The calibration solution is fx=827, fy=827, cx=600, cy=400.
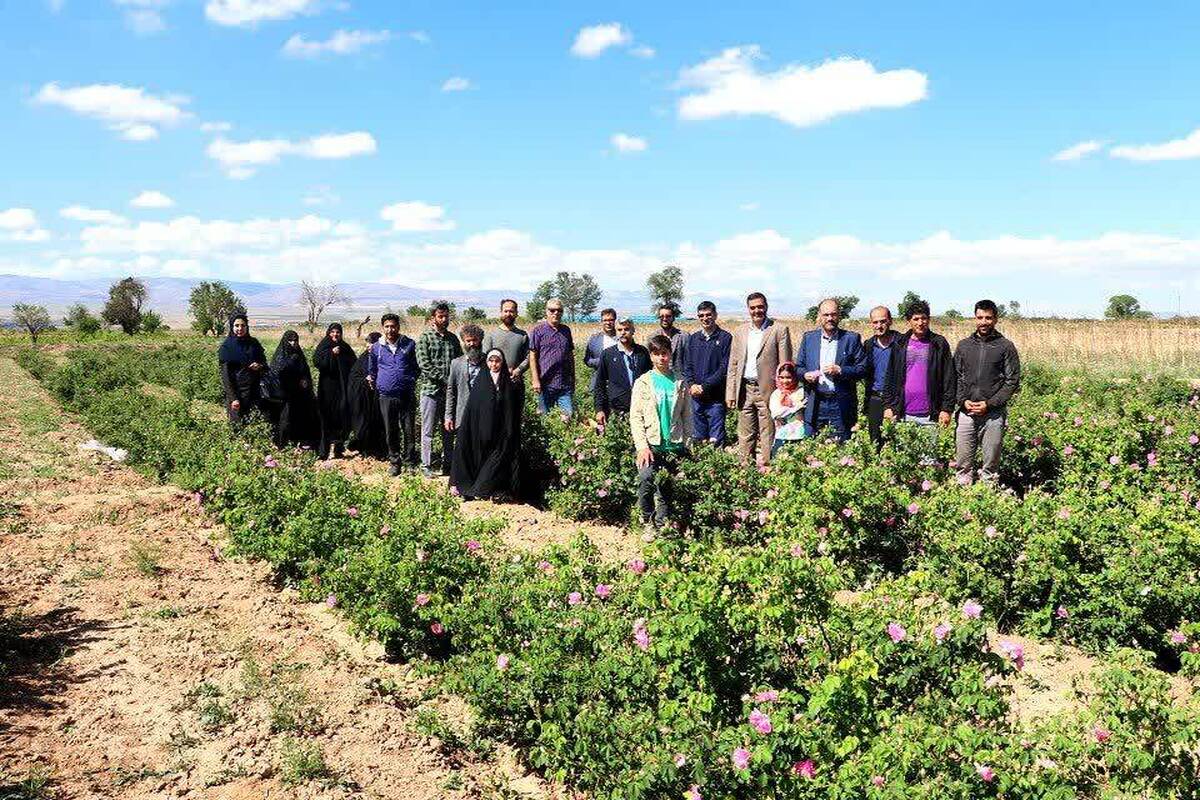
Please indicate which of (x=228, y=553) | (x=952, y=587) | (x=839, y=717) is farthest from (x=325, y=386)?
(x=839, y=717)

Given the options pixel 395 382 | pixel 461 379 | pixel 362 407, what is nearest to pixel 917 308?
pixel 461 379

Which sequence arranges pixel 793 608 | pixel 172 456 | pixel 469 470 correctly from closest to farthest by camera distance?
pixel 793 608
pixel 469 470
pixel 172 456

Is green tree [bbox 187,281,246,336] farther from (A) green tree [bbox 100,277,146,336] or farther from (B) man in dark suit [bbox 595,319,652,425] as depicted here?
(B) man in dark suit [bbox 595,319,652,425]

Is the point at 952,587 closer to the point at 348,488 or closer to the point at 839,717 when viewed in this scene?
the point at 839,717

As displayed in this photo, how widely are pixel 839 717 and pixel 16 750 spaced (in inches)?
138

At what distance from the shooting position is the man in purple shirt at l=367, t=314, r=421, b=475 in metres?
8.77

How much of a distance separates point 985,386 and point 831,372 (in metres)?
1.21

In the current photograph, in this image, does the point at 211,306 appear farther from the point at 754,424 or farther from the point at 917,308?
the point at 917,308

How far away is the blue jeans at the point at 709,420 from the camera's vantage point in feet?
26.2

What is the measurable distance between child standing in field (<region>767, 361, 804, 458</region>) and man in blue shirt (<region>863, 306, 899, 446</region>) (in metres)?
0.71

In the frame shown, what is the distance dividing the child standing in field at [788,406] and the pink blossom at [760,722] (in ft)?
13.0

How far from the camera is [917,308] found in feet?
23.3

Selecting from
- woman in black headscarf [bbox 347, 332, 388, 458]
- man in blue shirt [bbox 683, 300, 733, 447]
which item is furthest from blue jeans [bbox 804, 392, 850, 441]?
woman in black headscarf [bbox 347, 332, 388, 458]

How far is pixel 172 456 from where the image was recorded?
881 cm
